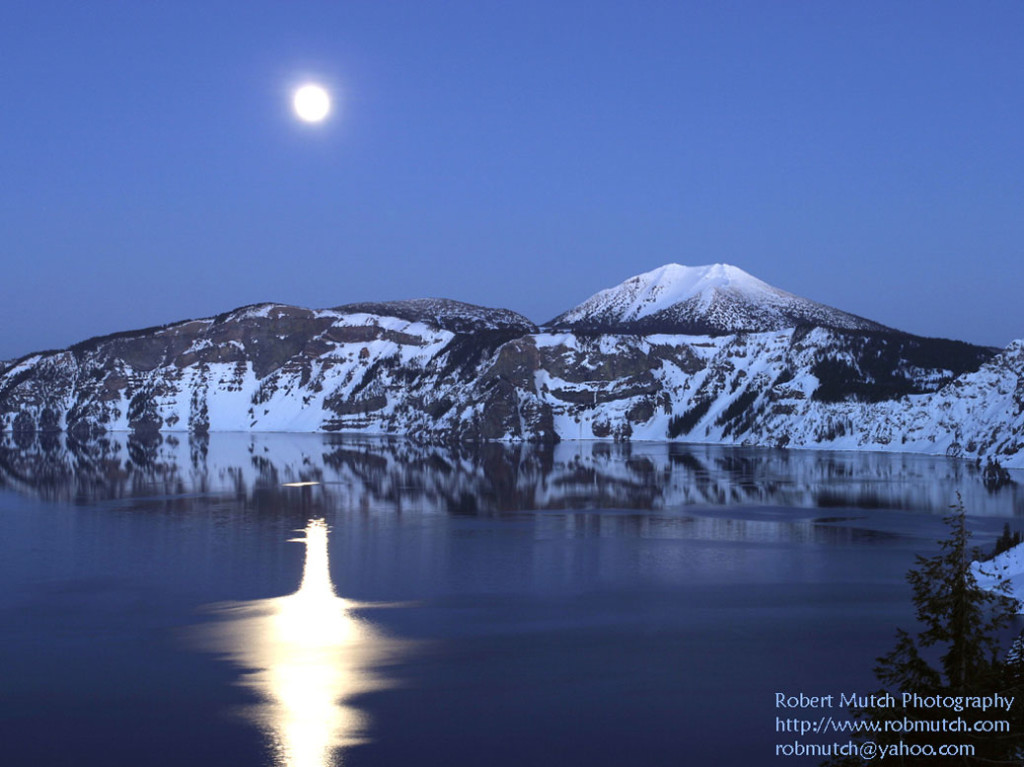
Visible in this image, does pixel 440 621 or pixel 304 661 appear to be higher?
pixel 440 621

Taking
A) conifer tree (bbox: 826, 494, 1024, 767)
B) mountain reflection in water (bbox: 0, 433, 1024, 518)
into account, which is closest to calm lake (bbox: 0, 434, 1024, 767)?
mountain reflection in water (bbox: 0, 433, 1024, 518)

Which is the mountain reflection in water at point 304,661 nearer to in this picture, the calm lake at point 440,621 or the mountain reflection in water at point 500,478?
the calm lake at point 440,621

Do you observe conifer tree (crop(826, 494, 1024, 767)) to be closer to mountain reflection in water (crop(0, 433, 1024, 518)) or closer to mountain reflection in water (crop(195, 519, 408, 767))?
mountain reflection in water (crop(195, 519, 408, 767))

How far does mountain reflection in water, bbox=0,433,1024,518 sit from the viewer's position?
86438 millimetres

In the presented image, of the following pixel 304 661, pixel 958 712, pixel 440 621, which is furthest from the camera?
pixel 440 621

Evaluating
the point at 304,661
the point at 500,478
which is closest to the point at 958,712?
the point at 304,661

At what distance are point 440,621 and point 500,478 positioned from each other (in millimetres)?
73309

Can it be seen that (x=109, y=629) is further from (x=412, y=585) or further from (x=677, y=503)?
(x=677, y=503)

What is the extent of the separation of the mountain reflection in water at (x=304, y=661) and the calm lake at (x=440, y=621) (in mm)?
127

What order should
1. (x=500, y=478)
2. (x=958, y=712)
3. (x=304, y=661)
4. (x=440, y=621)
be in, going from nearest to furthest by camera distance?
1. (x=958, y=712)
2. (x=304, y=661)
3. (x=440, y=621)
4. (x=500, y=478)

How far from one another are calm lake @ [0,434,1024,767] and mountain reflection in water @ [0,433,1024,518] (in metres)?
1.44

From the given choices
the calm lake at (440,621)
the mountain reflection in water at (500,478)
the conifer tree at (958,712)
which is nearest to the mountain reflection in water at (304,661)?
the calm lake at (440,621)

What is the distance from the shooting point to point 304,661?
113 ft

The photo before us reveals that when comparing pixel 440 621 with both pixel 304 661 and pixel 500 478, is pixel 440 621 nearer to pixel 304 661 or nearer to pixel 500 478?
pixel 304 661
